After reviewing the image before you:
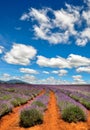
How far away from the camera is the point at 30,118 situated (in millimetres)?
11234

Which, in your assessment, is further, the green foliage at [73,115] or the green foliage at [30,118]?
the green foliage at [73,115]

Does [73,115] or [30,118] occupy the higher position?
[73,115]

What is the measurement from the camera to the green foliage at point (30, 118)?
1107 centimetres

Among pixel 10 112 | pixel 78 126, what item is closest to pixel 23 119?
pixel 78 126

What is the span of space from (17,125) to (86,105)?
29.6ft

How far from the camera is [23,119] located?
1122 centimetres

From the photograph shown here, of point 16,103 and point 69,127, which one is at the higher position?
point 16,103

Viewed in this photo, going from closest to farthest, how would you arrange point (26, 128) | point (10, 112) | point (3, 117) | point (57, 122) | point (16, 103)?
point (26, 128) < point (57, 122) < point (3, 117) < point (10, 112) < point (16, 103)

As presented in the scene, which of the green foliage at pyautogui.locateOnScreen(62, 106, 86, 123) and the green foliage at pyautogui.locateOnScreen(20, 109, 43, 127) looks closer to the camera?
the green foliage at pyautogui.locateOnScreen(20, 109, 43, 127)

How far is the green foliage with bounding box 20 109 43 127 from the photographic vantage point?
1107 cm

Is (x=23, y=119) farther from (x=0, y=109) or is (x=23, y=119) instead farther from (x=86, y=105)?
(x=86, y=105)

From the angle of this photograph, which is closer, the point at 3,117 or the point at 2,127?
the point at 2,127

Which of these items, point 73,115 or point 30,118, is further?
point 73,115

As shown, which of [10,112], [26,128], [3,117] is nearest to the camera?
[26,128]
